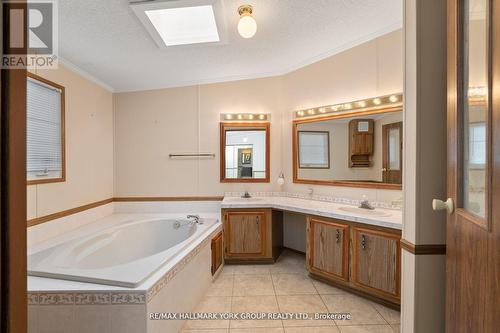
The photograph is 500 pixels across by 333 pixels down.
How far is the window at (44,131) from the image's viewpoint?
220 cm

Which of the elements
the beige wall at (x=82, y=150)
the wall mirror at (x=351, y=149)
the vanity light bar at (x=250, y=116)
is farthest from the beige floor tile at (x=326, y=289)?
the beige wall at (x=82, y=150)

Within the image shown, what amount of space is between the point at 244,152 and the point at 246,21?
1.81 metres

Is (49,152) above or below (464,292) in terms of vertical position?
above

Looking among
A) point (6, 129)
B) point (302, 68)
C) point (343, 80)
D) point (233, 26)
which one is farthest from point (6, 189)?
point (302, 68)

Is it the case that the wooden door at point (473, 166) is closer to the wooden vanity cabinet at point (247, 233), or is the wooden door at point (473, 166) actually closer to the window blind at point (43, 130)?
the wooden vanity cabinet at point (247, 233)

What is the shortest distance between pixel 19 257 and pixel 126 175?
3322mm

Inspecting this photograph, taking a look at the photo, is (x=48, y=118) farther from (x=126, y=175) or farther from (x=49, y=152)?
(x=126, y=175)

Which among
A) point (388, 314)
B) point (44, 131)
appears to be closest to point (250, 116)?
point (44, 131)

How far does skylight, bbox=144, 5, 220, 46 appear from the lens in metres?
2.03

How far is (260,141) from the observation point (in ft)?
11.3

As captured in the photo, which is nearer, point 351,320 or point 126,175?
point 351,320

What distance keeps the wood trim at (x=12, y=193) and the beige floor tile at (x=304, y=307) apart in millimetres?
1866

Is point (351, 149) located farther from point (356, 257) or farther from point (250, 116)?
point (250, 116)

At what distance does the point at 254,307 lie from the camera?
213 cm
